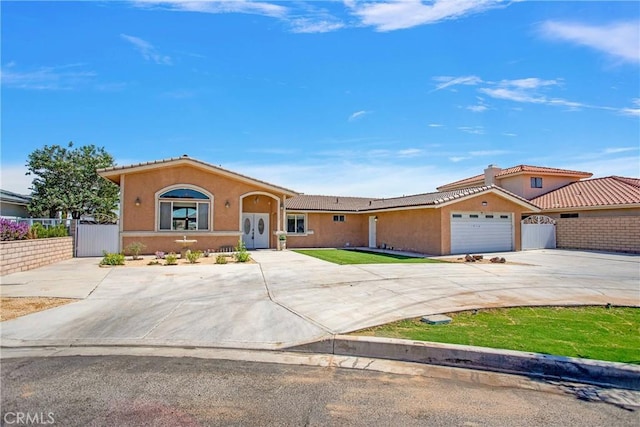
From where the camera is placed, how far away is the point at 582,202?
26.0m

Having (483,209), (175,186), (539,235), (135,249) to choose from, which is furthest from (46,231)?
(539,235)

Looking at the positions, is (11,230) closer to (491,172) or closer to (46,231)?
(46,231)

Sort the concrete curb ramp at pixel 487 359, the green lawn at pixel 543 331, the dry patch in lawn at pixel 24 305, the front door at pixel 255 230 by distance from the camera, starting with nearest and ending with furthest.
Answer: the concrete curb ramp at pixel 487 359 < the green lawn at pixel 543 331 < the dry patch in lawn at pixel 24 305 < the front door at pixel 255 230

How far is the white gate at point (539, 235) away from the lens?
24.8 meters

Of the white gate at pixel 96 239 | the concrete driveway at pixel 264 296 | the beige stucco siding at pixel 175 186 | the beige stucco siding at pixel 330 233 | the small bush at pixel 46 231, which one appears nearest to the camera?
the concrete driveway at pixel 264 296

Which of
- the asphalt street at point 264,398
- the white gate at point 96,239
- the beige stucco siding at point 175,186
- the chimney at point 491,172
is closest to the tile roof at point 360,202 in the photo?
the beige stucco siding at point 175,186

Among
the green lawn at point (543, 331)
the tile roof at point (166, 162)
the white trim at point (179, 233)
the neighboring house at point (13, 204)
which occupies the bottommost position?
the green lawn at point (543, 331)

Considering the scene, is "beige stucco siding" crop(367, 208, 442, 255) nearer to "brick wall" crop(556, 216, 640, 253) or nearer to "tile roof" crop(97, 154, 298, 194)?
"tile roof" crop(97, 154, 298, 194)

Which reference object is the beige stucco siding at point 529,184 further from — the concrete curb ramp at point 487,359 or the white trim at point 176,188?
the concrete curb ramp at point 487,359

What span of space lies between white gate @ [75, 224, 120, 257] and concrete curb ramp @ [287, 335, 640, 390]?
16760 millimetres

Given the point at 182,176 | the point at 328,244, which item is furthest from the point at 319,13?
the point at 328,244

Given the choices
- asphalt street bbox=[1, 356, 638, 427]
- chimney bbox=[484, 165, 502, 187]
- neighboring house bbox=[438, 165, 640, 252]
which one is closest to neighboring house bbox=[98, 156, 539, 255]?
neighboring house bbox=[438, 165, 640, 252]

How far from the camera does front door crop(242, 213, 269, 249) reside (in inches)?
913

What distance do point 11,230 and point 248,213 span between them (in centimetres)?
1216
